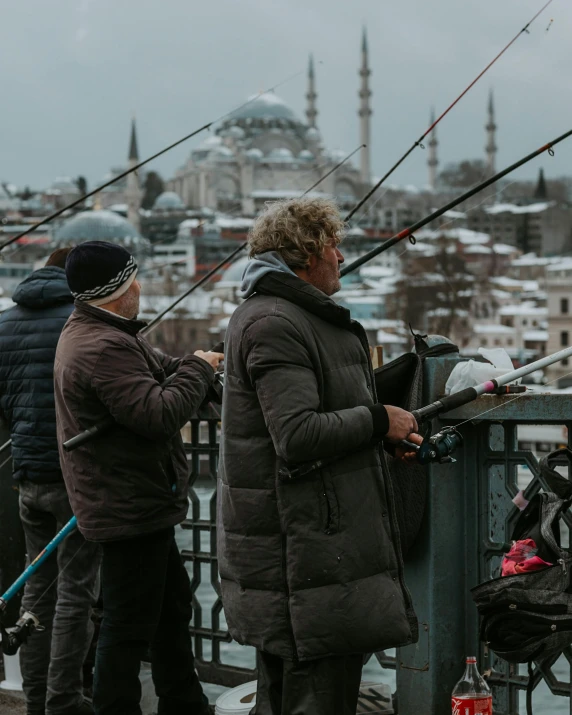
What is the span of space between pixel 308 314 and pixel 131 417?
536 mm

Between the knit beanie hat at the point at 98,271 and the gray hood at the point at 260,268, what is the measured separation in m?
0.53

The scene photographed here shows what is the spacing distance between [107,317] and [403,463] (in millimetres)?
669

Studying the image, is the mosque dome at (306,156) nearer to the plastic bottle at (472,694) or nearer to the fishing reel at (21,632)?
the fishing reel at (21,632)

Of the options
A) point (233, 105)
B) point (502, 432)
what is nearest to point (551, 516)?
point (502, 432)

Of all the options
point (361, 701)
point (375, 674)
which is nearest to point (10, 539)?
point (361, 701)

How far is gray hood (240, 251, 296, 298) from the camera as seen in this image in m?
2.09

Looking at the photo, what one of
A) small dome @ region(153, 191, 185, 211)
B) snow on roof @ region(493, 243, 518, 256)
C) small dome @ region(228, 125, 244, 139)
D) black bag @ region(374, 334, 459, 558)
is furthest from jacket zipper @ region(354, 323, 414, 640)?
small dome @ region(228, 125, 244, 139)

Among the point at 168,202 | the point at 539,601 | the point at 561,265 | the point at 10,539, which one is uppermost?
the point at 168,202

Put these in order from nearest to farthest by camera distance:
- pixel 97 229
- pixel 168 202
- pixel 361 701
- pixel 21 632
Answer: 1. pixel 361 701
2. pixel 21 632
3. pixel 97 229
4. pixel 168 202

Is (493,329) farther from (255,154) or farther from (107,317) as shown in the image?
(107,317)

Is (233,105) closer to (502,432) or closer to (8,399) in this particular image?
(8,399)

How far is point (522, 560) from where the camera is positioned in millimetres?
2199

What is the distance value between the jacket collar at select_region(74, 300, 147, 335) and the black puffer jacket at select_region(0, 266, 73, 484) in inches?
15.8

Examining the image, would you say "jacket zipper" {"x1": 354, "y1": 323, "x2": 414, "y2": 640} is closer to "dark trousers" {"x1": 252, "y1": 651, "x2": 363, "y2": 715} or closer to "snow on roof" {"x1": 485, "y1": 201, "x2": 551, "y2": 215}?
"dark trousers" {"x1": 252, "y1": 651, "x2": 363, "y2": 715}
